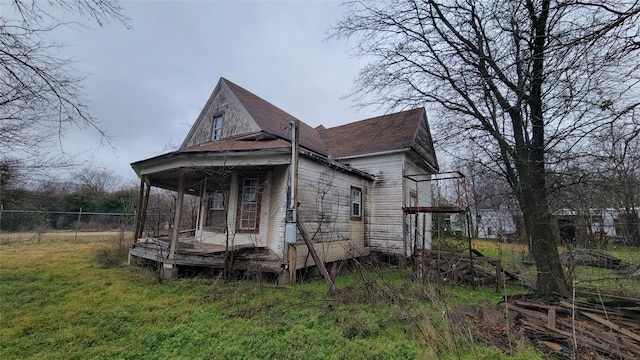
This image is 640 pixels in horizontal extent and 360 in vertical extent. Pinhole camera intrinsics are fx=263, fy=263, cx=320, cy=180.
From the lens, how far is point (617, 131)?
4.09 metres

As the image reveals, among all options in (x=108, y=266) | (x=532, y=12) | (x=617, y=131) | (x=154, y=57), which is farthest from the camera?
A: (x=108, y=266)

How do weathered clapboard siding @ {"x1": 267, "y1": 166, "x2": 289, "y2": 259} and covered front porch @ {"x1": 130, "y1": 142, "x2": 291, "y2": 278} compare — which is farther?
weathered clapboard siding @ {"x1": 267, "y1": 166, "x2": 289, "y2": 259}

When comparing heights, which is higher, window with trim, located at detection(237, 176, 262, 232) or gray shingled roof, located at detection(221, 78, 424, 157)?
gray shingled roof, located at detection(221, 78, 424, 157)

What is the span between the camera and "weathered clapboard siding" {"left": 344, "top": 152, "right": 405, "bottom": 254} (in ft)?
35.6

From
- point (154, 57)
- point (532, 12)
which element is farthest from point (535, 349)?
point (154, 57)

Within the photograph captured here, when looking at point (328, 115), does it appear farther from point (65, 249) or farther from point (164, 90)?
point (65, 249)

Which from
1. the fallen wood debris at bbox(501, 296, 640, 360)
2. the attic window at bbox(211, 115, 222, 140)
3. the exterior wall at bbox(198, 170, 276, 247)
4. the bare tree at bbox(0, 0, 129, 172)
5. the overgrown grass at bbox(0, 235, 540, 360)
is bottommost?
the overgrown grass at bbox(0, 235, 540, 360)

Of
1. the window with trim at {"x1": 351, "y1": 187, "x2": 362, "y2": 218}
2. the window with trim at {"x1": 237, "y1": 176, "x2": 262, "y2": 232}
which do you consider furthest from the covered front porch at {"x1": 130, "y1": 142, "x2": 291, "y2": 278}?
the window with trim at {"x1": 351, "y1": 187, "x2": 362, "y2": 218}

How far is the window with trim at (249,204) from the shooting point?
27.6ft

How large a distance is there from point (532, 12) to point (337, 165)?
19.7 feet

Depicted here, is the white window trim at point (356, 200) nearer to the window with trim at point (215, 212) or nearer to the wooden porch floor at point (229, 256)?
the wooden porch floor at point (229, 256)

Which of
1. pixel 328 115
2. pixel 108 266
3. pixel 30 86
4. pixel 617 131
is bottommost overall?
pixel 108 266

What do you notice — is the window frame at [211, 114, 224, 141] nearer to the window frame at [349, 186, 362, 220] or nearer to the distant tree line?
the distant tree line

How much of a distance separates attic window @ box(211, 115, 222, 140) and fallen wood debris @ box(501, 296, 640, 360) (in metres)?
11.2
